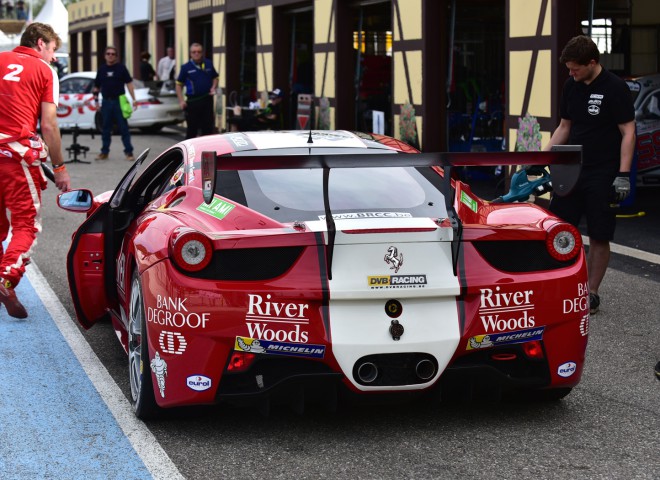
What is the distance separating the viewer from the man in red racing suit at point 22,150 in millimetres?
7383

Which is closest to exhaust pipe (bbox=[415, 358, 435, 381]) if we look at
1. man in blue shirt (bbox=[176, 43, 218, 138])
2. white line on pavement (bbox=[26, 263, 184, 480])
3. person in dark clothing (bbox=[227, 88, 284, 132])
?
white line on pavement (bbox=[26, 263, 184, 480])

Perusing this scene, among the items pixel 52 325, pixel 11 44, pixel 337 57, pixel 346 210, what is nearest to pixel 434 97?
pixel 337 57

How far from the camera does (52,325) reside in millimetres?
7270

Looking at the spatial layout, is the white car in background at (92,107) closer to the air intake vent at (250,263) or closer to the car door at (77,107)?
the car door at (77,107)

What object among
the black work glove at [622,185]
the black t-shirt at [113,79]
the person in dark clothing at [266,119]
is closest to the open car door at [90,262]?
the black work glove at [622,185]

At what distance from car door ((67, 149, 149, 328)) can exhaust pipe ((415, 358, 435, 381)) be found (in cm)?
221

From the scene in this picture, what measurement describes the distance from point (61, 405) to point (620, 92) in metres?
4.02

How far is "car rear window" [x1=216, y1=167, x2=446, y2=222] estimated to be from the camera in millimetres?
5074

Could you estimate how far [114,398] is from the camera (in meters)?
5.50

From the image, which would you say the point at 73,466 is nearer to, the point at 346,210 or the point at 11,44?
the point at 346,210

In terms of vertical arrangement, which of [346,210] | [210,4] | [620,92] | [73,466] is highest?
[210,4]

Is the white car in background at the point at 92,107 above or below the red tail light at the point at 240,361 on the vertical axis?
above

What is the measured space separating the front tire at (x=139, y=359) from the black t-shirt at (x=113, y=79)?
52.4ft

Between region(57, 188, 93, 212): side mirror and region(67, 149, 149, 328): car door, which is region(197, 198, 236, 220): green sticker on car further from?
region(57, 188, 93, 212): side mirror
